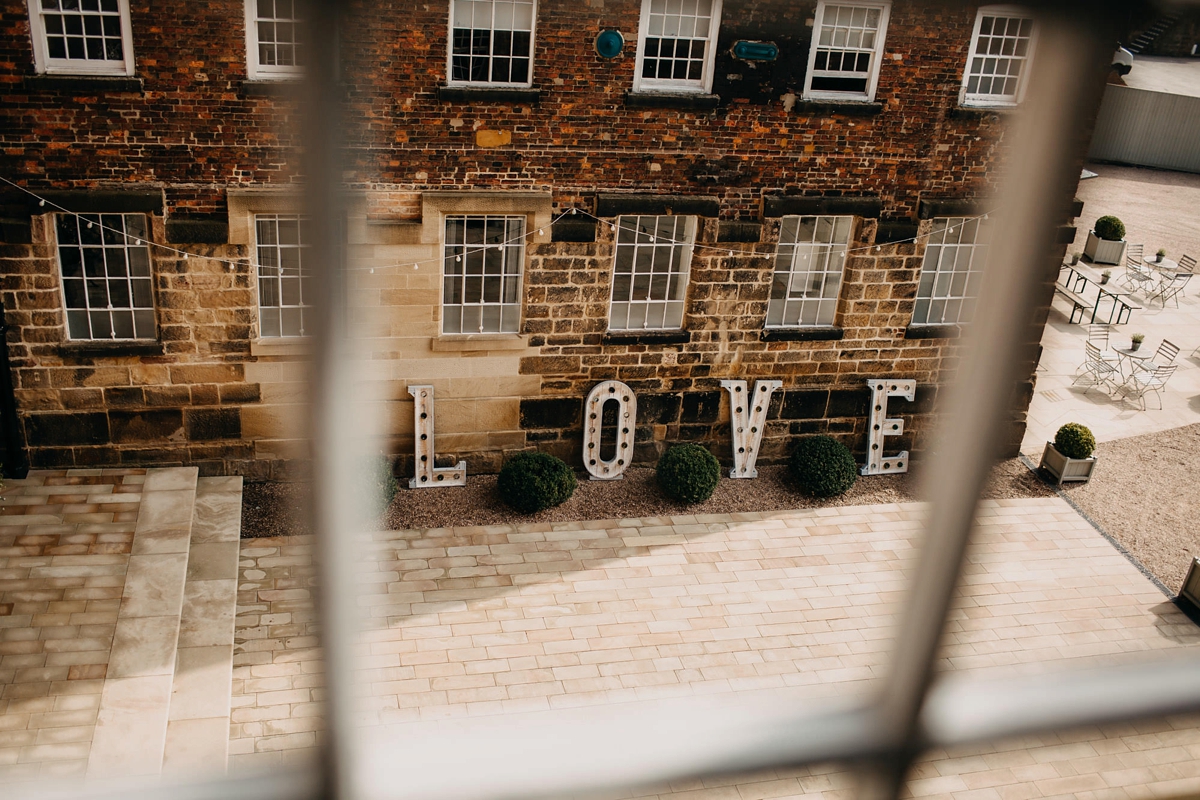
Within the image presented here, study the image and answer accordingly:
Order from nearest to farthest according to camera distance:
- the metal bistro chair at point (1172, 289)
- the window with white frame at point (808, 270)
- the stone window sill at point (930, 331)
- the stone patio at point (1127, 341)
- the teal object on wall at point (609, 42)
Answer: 1. the teal object on wall at point (609, 42)
2. the window with white frame at point (808, 270)
3. the stone window sill at point (930, 331)
4. the stone patio at point (1127, 341)
5. the metal bistro chair at point (1172, 289)

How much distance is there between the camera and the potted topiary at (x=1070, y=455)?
12039 mm

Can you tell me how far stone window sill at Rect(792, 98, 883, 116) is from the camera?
10.5m

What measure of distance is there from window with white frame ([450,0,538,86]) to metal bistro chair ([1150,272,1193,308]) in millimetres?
12930

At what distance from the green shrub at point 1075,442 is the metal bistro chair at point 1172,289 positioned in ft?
23.4

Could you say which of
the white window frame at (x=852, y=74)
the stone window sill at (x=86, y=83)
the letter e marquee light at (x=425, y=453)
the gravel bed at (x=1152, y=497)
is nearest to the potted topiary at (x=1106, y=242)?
the gravel bed at (x=1152, y=497)

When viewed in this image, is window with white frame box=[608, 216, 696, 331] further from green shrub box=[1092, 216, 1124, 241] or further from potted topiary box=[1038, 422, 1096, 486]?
green shrub box=[1092, 216, 1124, 241]

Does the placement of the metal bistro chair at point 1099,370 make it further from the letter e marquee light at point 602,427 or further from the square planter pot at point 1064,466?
the letter e marquee light at point 602,427

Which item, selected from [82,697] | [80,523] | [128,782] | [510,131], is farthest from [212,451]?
[128,782]

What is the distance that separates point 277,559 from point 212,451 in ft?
5.21

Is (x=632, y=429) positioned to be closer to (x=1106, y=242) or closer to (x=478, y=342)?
(x=478, y=342)

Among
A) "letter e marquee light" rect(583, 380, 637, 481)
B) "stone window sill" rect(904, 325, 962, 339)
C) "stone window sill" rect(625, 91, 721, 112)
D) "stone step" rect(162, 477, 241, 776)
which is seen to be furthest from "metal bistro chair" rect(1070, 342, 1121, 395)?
"stone step" rect(162, 477, 241, 776)

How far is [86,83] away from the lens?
8.89 m

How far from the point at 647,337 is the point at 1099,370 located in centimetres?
731

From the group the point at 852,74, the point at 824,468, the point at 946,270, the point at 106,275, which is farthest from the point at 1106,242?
the point at 106,275
